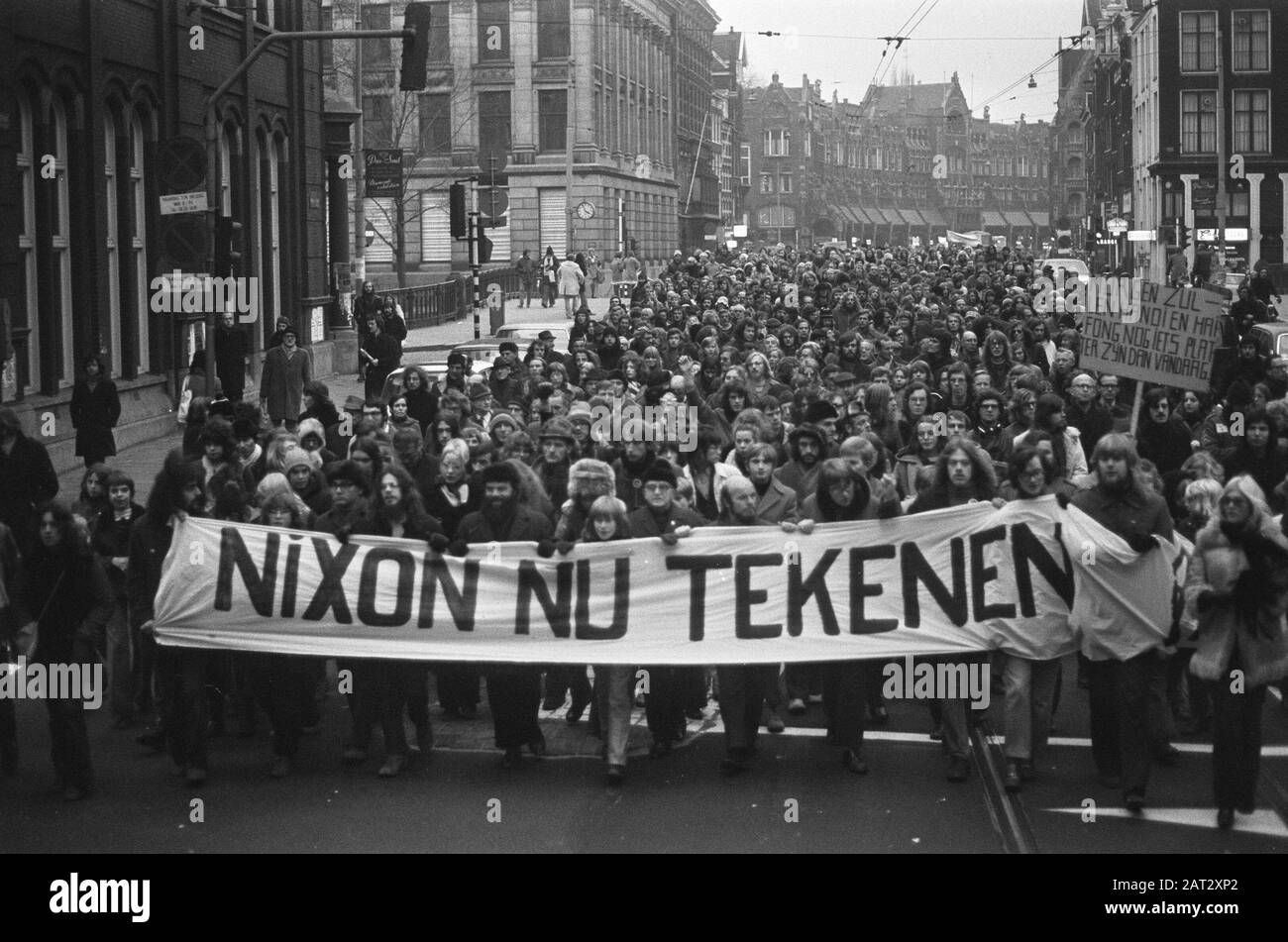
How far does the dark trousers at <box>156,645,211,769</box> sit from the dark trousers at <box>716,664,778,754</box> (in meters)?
2.65

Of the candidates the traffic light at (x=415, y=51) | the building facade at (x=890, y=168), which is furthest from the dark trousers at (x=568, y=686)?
the building facade at (x=890, y=168)

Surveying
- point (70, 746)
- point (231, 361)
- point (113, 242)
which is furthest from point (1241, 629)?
point (113, 242)

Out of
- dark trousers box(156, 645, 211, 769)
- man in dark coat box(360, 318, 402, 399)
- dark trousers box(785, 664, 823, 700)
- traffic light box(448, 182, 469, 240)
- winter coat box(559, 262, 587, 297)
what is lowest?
dark trousers box(785, 664, 823, 700)

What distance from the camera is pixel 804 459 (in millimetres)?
12117

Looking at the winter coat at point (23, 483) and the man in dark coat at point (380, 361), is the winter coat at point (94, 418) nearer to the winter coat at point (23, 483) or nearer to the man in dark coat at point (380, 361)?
the winter coat at point (23, 483)

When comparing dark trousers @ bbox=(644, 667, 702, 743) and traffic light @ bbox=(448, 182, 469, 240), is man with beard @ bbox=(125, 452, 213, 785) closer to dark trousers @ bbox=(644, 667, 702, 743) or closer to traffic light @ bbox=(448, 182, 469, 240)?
dark trousers @ bbox=(644, 667, 702, 743)

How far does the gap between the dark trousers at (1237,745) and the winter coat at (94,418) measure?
1195 cm

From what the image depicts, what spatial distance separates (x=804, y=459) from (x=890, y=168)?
537ft

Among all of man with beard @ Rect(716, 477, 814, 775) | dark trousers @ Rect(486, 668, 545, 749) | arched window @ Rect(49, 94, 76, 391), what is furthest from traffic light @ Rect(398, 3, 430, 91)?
dark trousers @ Rect(486, 668, 545, 749)

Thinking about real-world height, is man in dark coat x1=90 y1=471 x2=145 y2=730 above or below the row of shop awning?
below

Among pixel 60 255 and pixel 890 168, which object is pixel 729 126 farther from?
pixel 60 255

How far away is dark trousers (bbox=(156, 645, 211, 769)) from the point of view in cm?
996

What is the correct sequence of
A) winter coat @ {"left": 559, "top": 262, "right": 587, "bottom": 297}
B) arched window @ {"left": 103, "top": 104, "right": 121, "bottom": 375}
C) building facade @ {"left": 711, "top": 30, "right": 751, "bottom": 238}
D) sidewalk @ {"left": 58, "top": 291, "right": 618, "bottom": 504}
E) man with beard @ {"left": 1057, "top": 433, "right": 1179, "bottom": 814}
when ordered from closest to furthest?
man with beard @ {"left": 1057, "top": 433, "right": 1179, "bottom": 814}
sidewalk @ {"left": 58, "top": 291, "right": 618, "bottom": 504}
arched window @ {"left": 103, "top": 104, "right": 121, "bottom": 375}
winter coat @ {"left": 559, "top": 262, "right": 587, "bottom": 297}
building facade @ {"left": 711, "top": 30, "right": 751, "bottom": 238}
